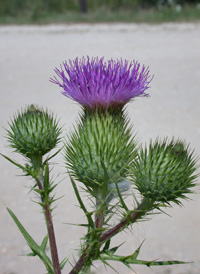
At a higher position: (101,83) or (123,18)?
(123,18)

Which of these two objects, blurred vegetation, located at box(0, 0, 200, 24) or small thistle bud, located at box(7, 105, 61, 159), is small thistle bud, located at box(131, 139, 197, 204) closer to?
small thistle bud, located at box(7, 105, 61, 159)

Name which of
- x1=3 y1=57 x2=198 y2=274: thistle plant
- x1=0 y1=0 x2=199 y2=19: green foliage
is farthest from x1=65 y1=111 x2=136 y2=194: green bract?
x1=0 y1=0 x2=199 y2=19: green foliage

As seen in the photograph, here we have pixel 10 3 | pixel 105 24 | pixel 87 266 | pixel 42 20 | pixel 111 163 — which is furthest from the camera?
pixel 10 3

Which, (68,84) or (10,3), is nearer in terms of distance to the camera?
(68,84)

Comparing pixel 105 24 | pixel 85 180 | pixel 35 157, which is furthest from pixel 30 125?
pixel 105 24

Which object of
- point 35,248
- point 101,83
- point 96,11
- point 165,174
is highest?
point 96,11

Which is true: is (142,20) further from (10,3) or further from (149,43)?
(10,3)

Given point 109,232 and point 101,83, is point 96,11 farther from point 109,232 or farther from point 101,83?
point 109,232

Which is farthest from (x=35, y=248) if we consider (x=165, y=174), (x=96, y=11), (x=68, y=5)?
(x=68, y=5)
